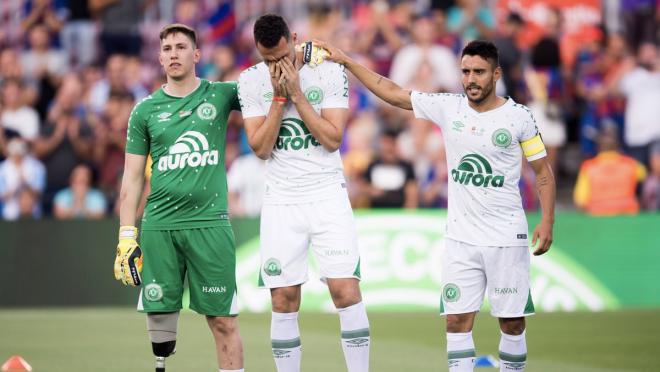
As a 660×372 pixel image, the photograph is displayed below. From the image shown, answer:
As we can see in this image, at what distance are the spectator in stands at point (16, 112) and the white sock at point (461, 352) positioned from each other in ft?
33.3

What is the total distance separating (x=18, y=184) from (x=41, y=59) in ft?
8.04

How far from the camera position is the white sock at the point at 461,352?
8.40 m

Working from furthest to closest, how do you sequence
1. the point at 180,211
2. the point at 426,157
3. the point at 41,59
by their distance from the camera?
the point at 41,59
the point at 426,157
the point at 180,211

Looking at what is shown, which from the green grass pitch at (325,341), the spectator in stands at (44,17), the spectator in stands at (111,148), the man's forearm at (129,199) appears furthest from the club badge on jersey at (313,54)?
the spectator in stands at (44,17)

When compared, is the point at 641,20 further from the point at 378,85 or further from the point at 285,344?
the point at 285,344

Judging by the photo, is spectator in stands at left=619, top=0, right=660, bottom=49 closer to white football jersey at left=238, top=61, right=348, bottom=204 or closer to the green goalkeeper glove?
white football jersey at left=238, top=61, right=348, bottom=204

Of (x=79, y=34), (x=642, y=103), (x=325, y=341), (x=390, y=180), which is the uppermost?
(x=79, y=34)

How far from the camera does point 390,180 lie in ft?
54.2

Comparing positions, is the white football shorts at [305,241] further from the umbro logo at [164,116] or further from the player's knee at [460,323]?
the umbro logo at [164,116]

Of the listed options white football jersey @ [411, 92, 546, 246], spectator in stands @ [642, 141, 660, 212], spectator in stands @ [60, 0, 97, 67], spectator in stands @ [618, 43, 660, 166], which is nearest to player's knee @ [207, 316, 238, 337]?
white football jersey @ [411, 92, 546, 246]

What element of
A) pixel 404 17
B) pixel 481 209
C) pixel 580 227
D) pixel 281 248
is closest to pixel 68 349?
pixel 281 248

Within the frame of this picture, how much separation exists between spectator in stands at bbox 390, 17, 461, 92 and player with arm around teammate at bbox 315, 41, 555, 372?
9.14 metres

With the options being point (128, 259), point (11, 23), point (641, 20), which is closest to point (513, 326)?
point (128, 259)

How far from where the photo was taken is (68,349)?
1234 cm
